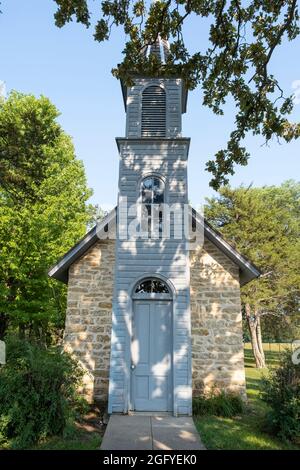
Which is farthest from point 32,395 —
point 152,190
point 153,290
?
point 152,190

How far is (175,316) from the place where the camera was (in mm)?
9008

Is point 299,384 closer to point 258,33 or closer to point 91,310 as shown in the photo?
point 91,310

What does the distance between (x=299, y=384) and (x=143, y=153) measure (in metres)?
7.28

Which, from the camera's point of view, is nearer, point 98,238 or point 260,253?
point 98,238

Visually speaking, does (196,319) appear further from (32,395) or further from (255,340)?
(255,340)

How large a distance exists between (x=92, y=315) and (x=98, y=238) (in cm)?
252

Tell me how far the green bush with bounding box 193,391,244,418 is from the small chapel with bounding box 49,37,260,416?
524mm

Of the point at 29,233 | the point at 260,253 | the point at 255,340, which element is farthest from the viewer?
the point at 255,340

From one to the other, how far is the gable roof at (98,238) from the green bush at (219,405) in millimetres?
3766

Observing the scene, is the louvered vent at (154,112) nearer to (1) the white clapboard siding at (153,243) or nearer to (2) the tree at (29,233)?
(1) the white clapboard siding at (153,243)

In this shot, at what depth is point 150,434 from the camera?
6879mm

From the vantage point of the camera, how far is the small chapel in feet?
28.8
